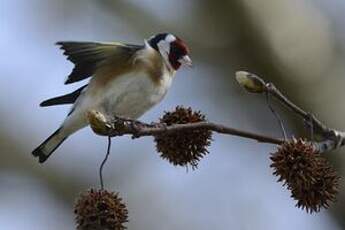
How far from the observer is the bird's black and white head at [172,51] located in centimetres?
236

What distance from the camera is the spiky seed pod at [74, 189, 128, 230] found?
1479 mm

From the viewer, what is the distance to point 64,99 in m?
2.41

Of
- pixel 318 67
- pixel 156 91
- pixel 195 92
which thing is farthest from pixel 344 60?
pixel 156 91

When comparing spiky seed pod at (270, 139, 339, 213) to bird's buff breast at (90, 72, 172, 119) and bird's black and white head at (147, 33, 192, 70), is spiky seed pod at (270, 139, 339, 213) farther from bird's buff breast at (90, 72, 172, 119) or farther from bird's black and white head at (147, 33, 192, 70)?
bird's black and white head at (147, 33, 192, 70)

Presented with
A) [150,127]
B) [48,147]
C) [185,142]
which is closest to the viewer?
[150,127]

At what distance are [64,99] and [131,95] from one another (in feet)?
0.87

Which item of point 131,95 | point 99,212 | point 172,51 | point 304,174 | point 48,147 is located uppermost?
point 172,51

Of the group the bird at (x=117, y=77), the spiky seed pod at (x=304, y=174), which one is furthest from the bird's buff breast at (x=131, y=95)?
the spiky seed pod at (x=304, y=174)

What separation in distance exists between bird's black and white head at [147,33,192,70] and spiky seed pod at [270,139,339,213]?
89cm

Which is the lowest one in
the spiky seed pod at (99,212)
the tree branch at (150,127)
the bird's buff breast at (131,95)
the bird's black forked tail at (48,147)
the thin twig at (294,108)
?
the spiky seed pod at (99,212)

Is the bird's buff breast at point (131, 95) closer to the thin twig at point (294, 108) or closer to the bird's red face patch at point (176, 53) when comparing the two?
the bird's red face patch at point (176, 53)

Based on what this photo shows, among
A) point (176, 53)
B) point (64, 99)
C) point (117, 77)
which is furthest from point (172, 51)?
point (64, 99)

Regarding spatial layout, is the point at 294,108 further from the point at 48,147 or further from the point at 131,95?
the point at 48,147

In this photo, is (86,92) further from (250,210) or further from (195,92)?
(250,210)
